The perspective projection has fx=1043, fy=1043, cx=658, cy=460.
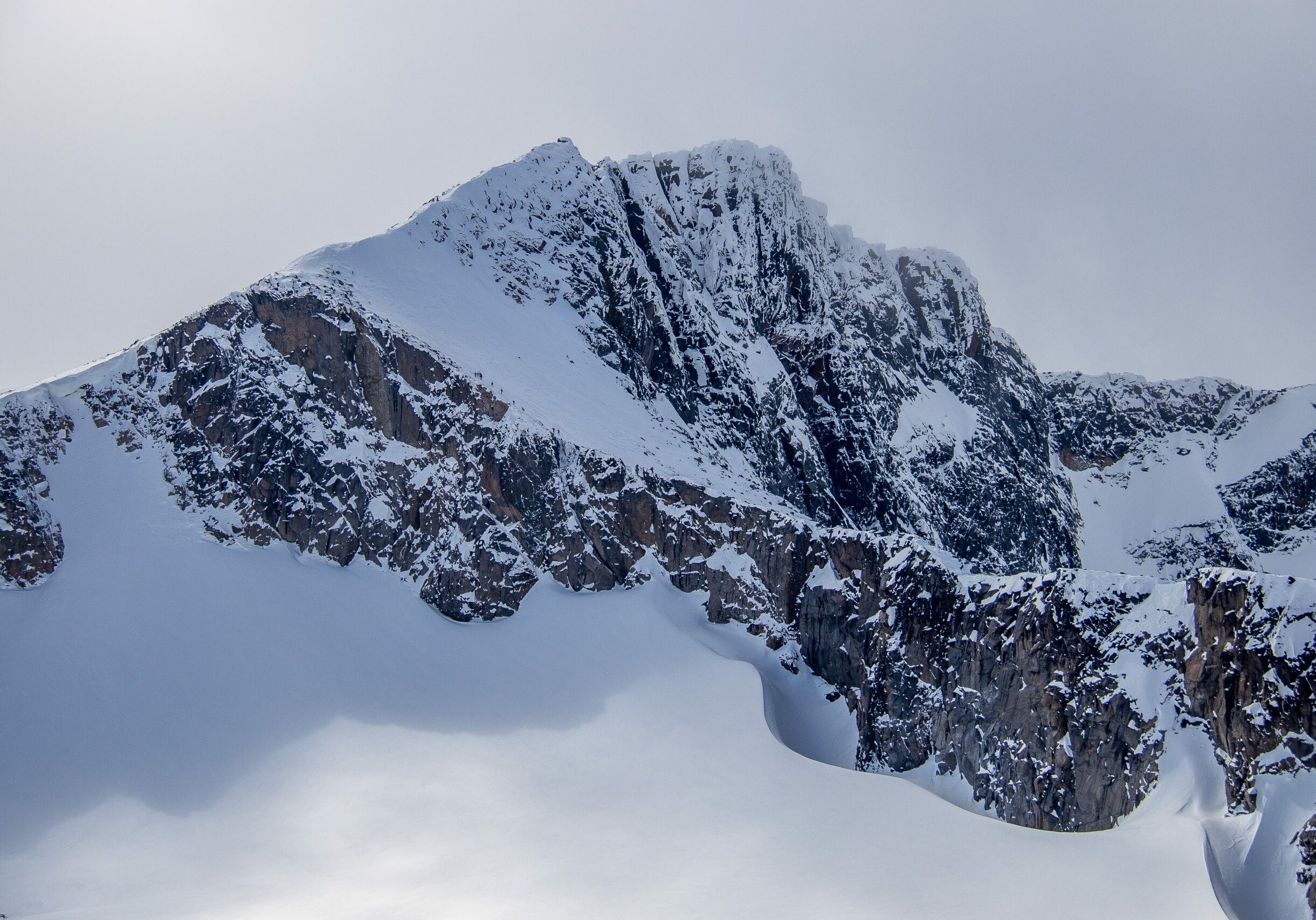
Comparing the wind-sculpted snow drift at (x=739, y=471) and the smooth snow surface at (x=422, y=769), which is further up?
the wind-sculpted snow drift at (x=739, y=471)

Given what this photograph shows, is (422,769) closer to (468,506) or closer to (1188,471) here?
(468,506)

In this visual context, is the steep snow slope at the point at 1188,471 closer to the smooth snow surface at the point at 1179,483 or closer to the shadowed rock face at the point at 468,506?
the smooth snow surface at the point at 1179,483

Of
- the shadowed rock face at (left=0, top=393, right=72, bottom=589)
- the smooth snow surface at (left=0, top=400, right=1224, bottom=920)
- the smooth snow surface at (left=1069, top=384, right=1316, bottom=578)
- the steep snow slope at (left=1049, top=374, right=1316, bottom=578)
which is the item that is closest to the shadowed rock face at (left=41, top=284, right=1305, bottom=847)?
the smooth snow surface at (left=0, top=400, right=1224, bottom=920)

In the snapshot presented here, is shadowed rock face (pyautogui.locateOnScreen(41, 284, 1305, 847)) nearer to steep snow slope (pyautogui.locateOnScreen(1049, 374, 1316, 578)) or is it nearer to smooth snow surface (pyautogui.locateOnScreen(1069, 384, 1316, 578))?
smooth snow surface (pyautogui.locateOnScreen(1069, 384, 1316, 578))

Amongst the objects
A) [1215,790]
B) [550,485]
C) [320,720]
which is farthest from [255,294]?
[1215,790]

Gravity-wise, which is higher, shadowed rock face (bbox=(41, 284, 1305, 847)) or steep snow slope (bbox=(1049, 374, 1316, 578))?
steep snow slope (bbox=(1049, 374, 1316, 578))

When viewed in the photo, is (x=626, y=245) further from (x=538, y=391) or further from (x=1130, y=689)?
(x=1130, y=689)

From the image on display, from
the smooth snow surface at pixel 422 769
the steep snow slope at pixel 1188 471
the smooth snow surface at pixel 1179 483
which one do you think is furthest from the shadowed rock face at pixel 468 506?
the steep snow slope at pixel 1188 471
